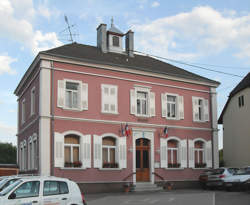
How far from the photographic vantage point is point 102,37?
28.3 meters

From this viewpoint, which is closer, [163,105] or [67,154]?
[67,154]

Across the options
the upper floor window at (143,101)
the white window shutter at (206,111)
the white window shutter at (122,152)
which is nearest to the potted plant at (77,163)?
the white window shutter at (122,152)

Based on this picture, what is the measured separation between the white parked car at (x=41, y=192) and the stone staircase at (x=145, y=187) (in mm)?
11584

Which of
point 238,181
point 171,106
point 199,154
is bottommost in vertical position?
point 238,181

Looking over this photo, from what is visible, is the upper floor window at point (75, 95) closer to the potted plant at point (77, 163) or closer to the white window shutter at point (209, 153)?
the potted plant at point (77, 163)

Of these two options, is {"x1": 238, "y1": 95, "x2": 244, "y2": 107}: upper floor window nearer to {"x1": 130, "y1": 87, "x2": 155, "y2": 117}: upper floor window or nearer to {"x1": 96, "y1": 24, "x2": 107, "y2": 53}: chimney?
{"x1": 130, "y1": 87, "x2": 155, "y2": 117}: upper floor window

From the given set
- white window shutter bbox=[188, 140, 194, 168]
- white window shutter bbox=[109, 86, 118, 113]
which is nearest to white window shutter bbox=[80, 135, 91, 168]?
white window shutter bbox=[109, 86, 118, 113]

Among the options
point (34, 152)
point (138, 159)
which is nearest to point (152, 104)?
point (138, 159)

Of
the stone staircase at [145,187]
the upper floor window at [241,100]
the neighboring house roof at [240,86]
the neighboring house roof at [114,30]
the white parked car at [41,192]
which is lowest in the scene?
the stone staircase at [145,187]

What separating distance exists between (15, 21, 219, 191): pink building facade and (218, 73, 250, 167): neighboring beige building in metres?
3.88

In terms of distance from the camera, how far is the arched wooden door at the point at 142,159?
24.7 meters

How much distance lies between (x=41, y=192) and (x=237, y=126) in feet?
77.5

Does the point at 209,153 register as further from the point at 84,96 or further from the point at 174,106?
the point at 84,96

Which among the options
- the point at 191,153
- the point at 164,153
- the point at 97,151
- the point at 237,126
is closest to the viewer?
the point at 97,151
